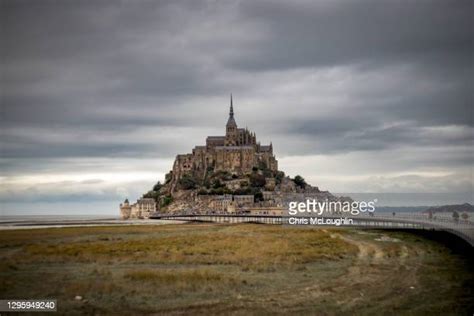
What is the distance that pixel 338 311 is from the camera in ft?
Result: 77.2

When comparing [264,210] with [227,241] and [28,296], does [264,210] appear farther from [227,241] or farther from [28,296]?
[28,296]

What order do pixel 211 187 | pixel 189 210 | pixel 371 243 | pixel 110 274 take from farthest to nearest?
pixel 211 187, pixel 189 210, pixel 371 243, pixel 110 274

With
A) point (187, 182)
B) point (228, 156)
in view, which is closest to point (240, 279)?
point (187, 182)

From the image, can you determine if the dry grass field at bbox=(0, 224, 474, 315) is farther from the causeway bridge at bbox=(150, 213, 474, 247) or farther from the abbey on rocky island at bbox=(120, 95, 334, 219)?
the abbey on rocky island at bbox=(120, 95, 334, 219)

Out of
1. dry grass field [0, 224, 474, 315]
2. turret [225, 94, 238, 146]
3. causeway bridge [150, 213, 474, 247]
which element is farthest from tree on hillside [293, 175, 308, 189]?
dry grass field [0, 224, 474, 315]

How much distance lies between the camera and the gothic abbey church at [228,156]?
183m

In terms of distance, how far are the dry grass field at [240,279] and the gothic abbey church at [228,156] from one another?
447ft

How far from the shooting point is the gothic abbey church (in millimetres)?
182875

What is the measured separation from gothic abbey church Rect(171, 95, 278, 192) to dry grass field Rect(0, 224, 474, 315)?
136165 mm

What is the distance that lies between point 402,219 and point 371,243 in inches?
719

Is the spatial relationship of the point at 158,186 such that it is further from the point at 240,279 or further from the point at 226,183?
the point at 240,279

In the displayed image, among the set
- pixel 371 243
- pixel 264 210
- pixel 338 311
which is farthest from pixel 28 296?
pixel 264 210

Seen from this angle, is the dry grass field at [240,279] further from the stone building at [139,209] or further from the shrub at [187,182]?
the shrub at [187,182]

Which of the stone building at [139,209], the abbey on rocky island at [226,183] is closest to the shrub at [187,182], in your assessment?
the abbey on rocky island at [226,183]
